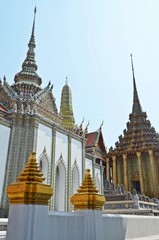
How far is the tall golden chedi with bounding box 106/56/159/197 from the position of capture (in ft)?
88.9

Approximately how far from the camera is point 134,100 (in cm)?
3581

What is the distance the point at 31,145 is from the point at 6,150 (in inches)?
51.5

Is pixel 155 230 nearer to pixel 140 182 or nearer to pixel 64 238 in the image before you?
pixel 64 238

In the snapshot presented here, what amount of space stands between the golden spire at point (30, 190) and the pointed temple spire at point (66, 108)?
1963 cm

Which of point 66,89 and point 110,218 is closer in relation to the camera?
point 110,218

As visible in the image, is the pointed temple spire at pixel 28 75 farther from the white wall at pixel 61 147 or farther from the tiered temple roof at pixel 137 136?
the tiered temple roof at pixel 137 136

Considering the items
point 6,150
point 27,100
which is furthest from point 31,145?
point 27,100

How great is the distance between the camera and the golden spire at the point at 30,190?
3395 mm

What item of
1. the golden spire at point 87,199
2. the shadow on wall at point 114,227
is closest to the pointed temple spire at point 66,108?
the shadow on wall at point 114,227

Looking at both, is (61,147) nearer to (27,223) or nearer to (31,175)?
(31,175)

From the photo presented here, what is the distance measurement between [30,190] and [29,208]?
25cm

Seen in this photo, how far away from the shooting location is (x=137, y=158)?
29141 mm

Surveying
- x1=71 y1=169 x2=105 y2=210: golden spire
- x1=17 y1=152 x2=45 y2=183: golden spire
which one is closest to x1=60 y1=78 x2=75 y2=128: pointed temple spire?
x1=71 y1=169 x2=105 y2=210: golden spire

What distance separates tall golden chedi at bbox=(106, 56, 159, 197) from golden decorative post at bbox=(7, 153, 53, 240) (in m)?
24.7
